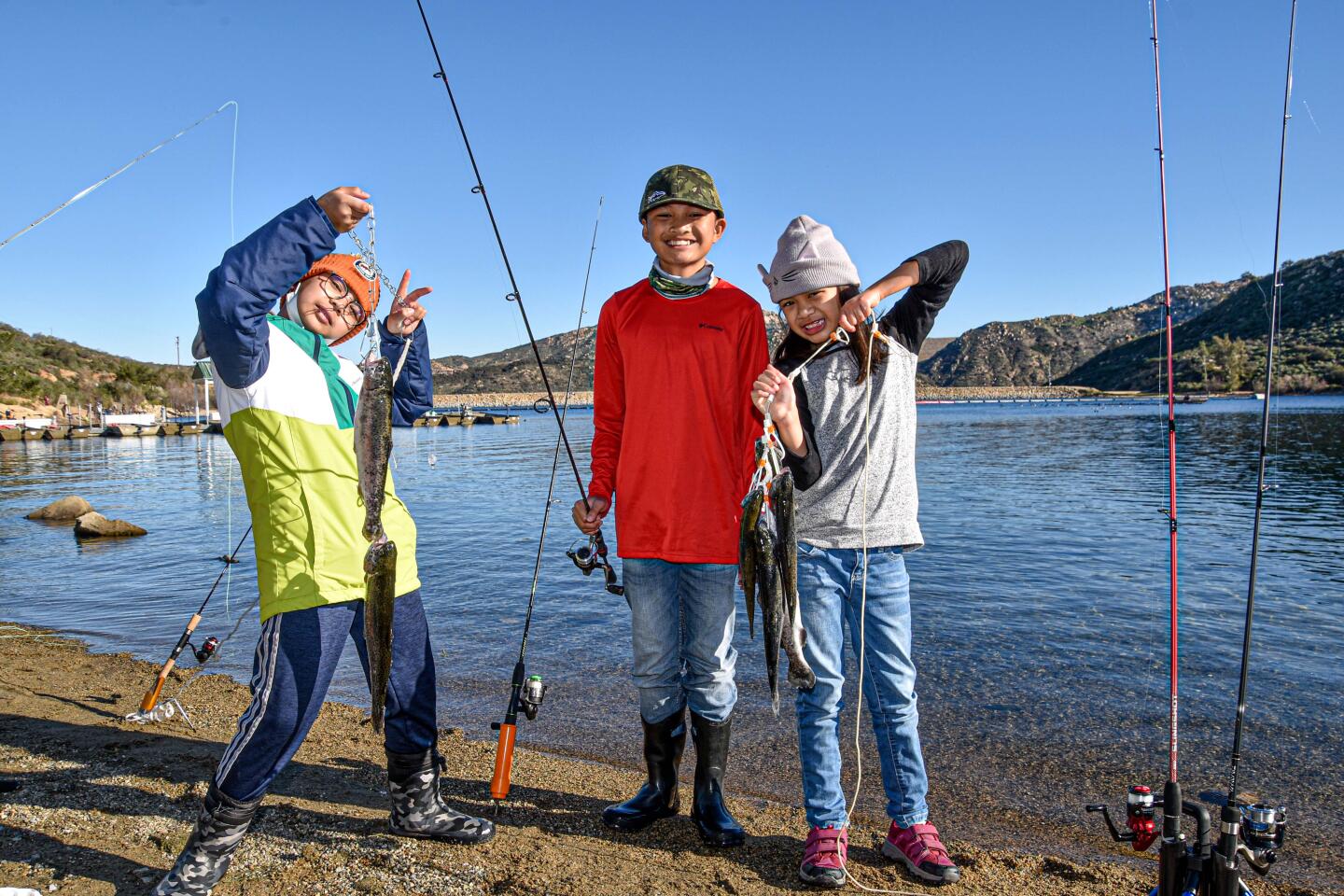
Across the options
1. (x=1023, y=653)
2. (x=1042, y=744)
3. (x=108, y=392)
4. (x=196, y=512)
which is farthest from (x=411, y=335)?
(x=108, y=392)

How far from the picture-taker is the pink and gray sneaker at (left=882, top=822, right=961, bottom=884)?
342 cm

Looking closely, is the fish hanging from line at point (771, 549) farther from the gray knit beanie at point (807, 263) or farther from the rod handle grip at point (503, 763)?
the rod handle grip at point (503, 763)

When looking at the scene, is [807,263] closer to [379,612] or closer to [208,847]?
[379,612]

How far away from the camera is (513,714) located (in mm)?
4227

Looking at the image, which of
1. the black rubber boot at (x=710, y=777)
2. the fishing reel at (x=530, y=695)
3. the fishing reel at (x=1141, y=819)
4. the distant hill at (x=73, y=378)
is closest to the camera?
the fishing reel at (x=1141, y=819)

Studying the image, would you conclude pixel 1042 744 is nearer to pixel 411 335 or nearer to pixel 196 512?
pixel 411 335

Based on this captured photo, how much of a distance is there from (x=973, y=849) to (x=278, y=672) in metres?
3.32

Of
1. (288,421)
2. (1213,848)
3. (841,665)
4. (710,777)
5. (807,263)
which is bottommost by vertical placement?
(710,777)

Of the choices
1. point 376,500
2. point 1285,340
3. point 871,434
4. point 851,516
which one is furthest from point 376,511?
point 1285,340

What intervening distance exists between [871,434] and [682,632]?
129 cm

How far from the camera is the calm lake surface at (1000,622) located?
5660 mm

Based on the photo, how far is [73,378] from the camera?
89.8m

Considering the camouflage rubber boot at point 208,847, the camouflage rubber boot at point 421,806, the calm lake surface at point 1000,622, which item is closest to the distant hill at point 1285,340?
the calm lake surface at point 1000,622

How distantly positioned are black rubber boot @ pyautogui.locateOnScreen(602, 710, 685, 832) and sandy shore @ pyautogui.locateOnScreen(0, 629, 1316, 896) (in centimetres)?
8
